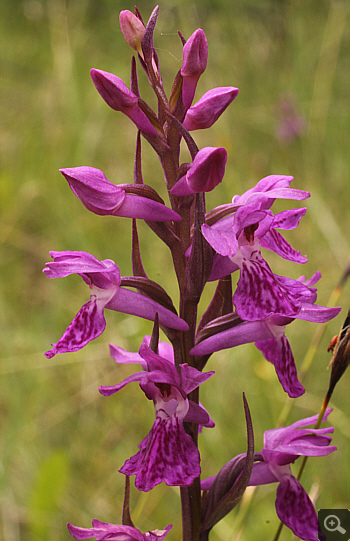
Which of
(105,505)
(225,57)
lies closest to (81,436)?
(105,505)

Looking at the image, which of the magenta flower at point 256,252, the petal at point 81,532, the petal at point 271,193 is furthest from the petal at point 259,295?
the petal at point 81,532

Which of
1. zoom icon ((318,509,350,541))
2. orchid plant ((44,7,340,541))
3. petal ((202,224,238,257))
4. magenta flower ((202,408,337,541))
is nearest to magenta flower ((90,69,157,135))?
orchid plant ((44,7,340,541))

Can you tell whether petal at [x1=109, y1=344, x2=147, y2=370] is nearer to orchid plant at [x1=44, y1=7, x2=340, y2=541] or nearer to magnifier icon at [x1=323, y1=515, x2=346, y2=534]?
orchid plant at [x1=44, y1=7, x2=340, y2=541]

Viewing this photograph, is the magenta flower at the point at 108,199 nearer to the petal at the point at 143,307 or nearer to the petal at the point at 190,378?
the petal at the point at 143,307

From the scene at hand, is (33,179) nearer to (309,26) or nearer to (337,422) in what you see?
(337,422)

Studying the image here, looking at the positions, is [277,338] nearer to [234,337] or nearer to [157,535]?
[234,337]

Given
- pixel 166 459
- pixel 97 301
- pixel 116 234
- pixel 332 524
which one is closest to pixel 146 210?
pixel 97 301
